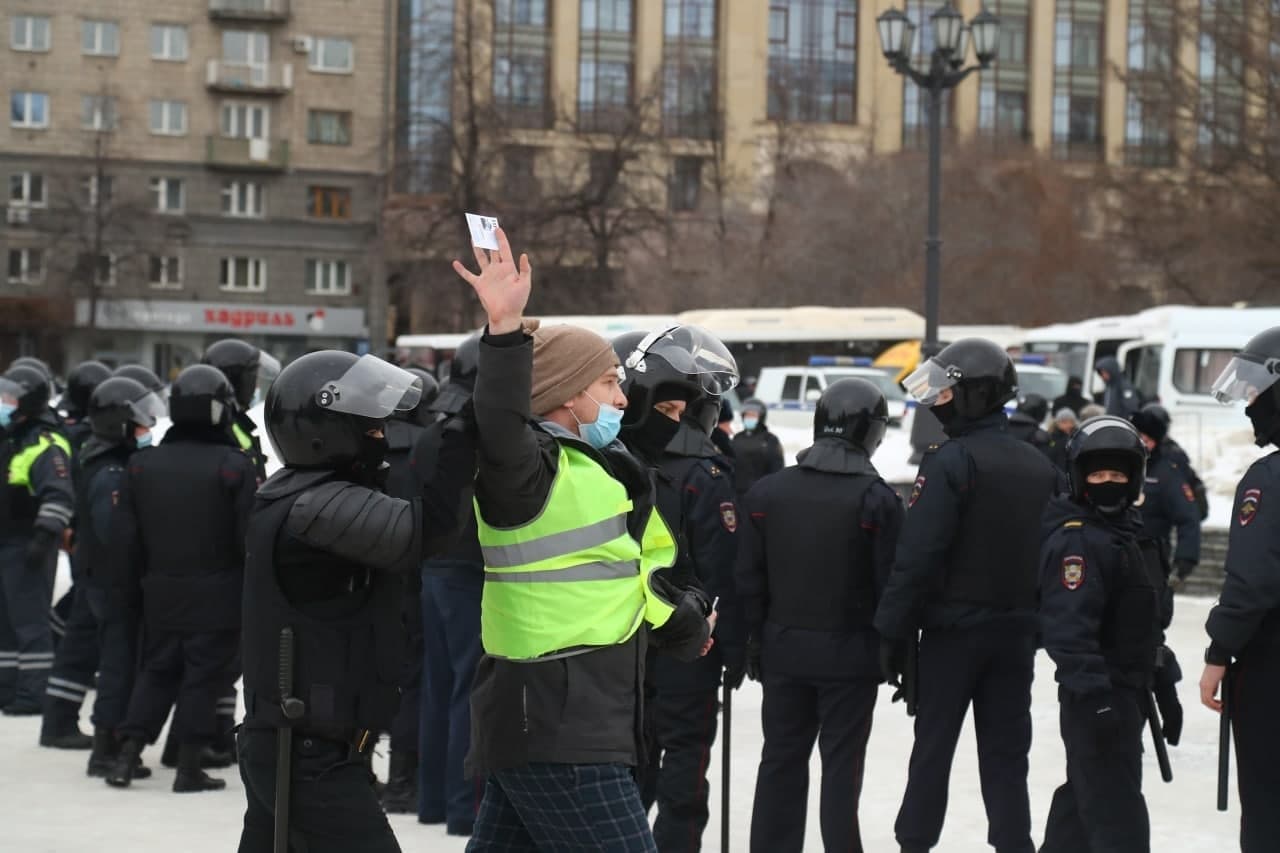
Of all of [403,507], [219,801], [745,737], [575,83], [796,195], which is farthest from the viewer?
[575,83]

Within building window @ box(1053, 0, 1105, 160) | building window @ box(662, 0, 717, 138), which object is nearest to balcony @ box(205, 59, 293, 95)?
building window @ box(662, 0, 717, 138)

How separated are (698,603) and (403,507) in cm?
81

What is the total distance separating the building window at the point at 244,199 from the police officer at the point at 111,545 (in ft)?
178

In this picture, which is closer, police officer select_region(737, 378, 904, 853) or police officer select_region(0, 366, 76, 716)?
police officer select_region(737, 378, 904, 853)

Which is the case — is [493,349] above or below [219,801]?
above

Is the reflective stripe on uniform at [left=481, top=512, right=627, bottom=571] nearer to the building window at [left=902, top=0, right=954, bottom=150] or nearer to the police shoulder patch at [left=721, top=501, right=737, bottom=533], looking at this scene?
the police shoulder patch at [left=721, top=501, right=737, bottom=533]

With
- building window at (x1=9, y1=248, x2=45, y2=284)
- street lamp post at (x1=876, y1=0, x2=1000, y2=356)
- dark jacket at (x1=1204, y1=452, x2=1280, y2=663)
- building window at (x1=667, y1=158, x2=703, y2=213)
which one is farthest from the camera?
building window at (x1=9, y1=248, x2=45, y2=284)

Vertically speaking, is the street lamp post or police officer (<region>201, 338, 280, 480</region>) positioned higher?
the street lamp post

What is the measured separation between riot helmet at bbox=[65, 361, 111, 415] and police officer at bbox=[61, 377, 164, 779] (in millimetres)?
1749

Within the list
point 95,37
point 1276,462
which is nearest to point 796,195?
point 95,37

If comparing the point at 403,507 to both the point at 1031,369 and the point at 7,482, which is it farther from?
the point at 1031,369

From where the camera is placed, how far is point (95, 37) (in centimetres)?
6112

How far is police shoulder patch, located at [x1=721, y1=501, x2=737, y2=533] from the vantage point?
6.82 meters

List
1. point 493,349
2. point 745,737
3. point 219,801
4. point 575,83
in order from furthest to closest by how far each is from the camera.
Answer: point 575,83, point 745,737, point 219,801, point 493,349
